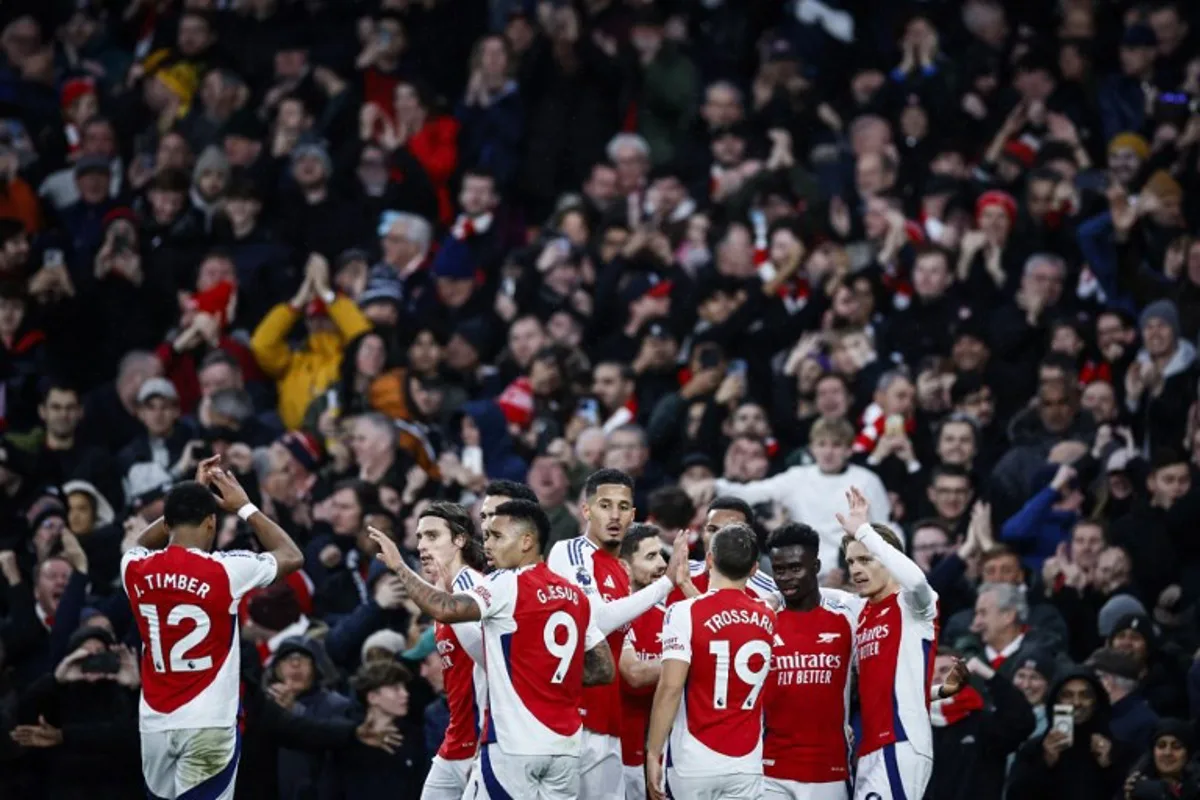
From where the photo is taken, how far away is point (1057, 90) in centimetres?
2259

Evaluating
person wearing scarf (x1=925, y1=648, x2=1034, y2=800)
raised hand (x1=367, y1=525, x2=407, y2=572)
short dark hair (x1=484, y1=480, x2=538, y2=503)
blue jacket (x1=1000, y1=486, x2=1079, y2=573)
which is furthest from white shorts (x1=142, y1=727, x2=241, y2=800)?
blue jacket (x1=1000, y1=486, x2=1079, y2=573)

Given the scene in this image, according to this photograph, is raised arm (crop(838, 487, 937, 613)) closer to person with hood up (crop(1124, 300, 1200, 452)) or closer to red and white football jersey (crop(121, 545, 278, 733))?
red and white football jersey (crop(121, 545, 278, 733))

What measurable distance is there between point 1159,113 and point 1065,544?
6.79 metres

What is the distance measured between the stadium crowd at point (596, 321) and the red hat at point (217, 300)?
0.04m

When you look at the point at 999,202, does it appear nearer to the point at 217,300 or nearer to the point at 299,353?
the point at 299,353

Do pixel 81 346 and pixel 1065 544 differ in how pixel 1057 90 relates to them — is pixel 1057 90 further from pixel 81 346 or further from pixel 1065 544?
pixel 81 346

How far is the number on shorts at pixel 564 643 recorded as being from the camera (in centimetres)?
1195

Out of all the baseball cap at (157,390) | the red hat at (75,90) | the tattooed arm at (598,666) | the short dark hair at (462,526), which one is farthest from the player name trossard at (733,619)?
the red hat at (75,90)

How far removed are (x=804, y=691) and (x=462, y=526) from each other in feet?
7.06

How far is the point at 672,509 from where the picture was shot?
15914 millimetres

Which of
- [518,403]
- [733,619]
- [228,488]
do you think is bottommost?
[733,619]

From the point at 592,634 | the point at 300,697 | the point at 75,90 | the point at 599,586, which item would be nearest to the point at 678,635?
the point at 592,634

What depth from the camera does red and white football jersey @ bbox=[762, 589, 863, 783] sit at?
13.0 meters

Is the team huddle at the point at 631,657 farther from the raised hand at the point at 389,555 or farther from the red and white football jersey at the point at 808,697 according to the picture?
the raised hand at the point at 389,555
